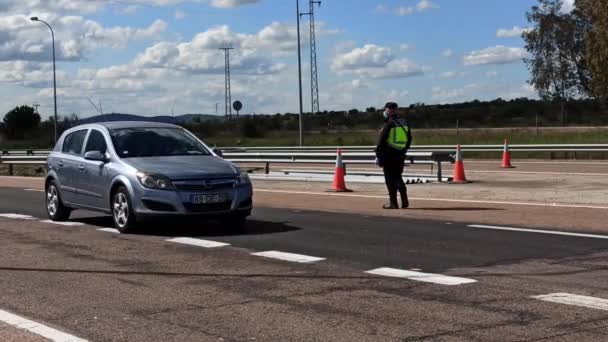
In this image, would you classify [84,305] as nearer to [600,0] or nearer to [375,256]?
Answer: [375,256]

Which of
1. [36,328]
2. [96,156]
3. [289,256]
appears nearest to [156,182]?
[96,156]

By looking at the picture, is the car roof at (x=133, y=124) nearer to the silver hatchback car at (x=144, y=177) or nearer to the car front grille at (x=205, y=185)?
the silver hatchback car at (x=144, y=177)

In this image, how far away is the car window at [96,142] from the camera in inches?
538

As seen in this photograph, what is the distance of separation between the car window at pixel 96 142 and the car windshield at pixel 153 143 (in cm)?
23

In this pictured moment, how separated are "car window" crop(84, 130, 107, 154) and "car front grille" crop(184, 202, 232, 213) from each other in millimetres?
2005

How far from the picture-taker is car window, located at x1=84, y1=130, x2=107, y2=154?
1366cm

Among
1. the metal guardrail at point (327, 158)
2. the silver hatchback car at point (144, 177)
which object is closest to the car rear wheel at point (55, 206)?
the silver hatchback car at point (144, 177)

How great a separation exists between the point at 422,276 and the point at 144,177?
191 inches

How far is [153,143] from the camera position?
13.4m

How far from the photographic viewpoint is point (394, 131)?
1522 centimetres

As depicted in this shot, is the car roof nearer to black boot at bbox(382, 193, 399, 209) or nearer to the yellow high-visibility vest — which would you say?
the yellow high-visibility vest

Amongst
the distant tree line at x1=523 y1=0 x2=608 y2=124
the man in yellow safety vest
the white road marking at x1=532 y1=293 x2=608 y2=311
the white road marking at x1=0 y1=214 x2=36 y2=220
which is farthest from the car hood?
the distant tree line at x1=523 y1=0 x2=608 y2=124

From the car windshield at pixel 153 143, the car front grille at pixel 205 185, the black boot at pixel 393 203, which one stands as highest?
the car windshield at pixel 153 143

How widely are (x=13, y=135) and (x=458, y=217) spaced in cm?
10053
